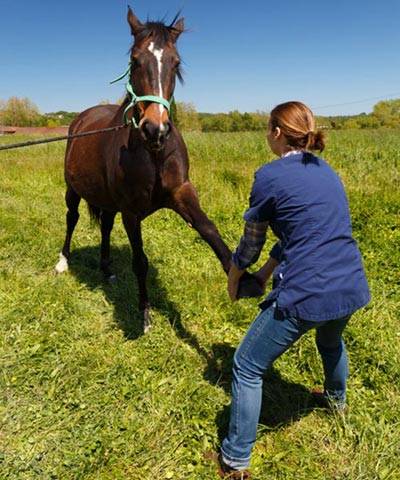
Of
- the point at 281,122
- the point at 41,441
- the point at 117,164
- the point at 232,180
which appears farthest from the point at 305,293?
the point at 232,180

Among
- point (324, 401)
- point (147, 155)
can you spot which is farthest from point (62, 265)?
point (324, 401)

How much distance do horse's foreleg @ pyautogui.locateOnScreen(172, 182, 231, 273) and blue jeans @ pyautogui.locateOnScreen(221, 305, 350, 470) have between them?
989 mm

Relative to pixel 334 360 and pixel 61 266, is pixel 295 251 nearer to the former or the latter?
pixel 334 360

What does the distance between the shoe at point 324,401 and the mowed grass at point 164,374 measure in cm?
7

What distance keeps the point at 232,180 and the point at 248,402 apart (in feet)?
18.5

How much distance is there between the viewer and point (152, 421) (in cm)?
237

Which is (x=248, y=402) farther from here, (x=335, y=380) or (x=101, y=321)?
(x=101, y=321)

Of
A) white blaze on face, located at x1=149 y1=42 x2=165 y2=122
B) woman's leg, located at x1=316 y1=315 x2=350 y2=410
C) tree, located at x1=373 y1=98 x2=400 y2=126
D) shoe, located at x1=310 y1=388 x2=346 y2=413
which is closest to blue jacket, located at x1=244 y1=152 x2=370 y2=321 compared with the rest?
woman's leg, located at x1=316 y1=315 x2=350 y2=410

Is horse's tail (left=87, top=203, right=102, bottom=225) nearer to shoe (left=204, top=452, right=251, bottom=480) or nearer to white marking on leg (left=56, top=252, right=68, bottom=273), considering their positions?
white marking on leg (left=56, top=252, right=68, bottom=273)

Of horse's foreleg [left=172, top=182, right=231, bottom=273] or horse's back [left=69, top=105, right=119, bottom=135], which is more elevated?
horse's back [left=69, top=105, right=119, bottom=135]

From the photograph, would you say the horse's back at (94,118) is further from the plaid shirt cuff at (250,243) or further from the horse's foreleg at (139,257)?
the plaid shirt cuff at (250,243)

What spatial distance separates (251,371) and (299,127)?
1.27 meters

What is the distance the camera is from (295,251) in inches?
68.9

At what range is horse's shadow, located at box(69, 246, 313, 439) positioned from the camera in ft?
8.14
